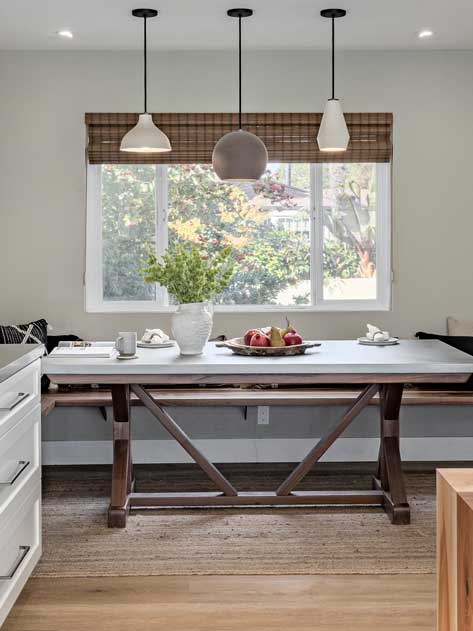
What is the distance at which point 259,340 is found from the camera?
145 inches

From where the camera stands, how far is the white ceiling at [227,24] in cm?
417

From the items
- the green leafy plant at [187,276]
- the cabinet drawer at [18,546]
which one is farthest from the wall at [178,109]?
the cabinet drawer at [18,546]

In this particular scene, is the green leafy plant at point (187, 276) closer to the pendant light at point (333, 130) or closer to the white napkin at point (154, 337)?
the white napkin at point (154, 337)

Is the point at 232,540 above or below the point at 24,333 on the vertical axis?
below

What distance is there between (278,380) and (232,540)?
28.7 inches

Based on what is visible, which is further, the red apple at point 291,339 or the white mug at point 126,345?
the red apple at point 291,339

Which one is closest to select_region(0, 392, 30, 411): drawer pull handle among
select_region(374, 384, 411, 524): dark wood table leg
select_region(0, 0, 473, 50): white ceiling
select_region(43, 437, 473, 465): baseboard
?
select_region(374, 384, 411, 524): dark wood table leg

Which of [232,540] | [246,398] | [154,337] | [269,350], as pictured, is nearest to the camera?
[232,540]

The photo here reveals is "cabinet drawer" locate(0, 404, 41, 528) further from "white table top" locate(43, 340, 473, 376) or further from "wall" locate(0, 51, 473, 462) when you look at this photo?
"wall" locate(0, 51, 473, 462)

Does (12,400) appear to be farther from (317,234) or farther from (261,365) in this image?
(317,234)

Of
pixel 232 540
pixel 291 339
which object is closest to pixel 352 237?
pixel 291 339

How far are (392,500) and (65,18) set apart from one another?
9.95 feet

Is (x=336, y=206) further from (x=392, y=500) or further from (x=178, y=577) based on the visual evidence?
(x=178, y=577)

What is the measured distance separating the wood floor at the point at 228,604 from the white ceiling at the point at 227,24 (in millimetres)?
2799
